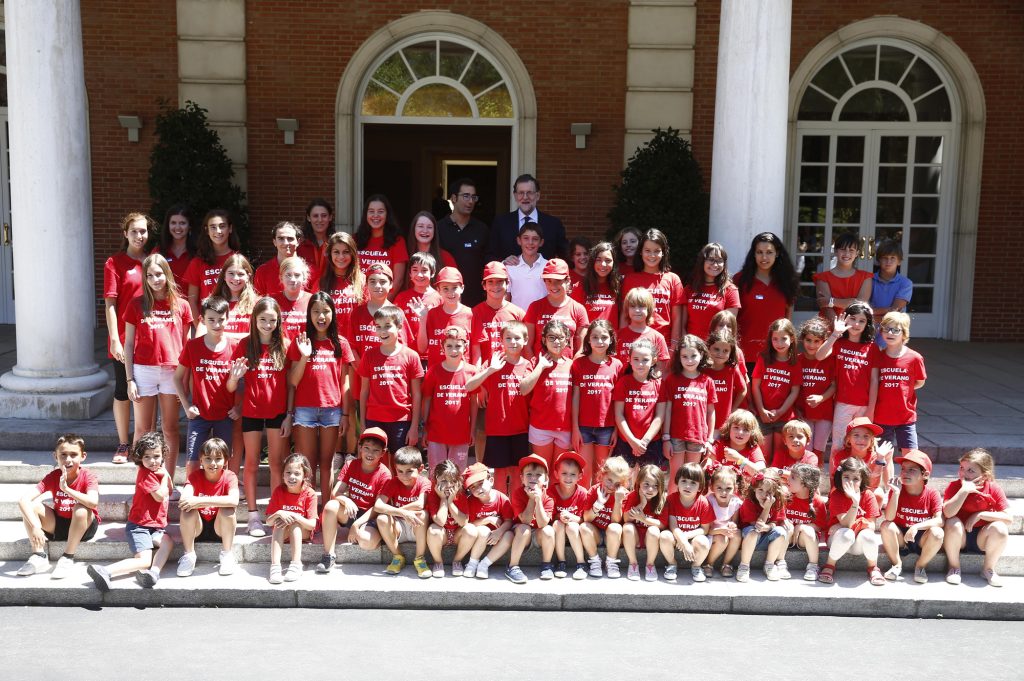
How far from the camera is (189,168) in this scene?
36.2ft

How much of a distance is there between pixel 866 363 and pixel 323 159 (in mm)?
7654

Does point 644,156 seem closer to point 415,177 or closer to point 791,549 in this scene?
point 791,549

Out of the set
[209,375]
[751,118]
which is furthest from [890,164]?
[209,375]

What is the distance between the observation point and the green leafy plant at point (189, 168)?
10977mm

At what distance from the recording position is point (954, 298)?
12.7 metres

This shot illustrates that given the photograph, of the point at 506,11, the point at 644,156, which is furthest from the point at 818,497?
the point at 506,11

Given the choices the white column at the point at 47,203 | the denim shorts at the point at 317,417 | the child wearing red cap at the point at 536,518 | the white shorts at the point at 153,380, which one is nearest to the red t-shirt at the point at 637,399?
the child wearing red cap at the point at 536,518

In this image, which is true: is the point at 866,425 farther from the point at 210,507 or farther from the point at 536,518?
the point at 210,507

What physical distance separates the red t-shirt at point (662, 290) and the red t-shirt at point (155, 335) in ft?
10.3

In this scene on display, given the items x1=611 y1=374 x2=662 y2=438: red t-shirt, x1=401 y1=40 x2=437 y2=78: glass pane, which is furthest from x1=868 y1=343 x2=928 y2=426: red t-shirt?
x1=401 y1=40 x2=437 y2=78: glass pane

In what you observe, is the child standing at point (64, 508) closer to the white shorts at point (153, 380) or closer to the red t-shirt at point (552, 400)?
the white shorts at point (153, 380)

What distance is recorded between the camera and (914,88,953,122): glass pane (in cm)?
1255

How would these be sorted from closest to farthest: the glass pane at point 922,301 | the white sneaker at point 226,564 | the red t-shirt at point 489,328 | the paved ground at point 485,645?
the paved ground at point 485,645
the white sneaker at point 226,564
the red t-shirt at point 489,328
the glass pane at point 922,301

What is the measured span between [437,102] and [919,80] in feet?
20.1
